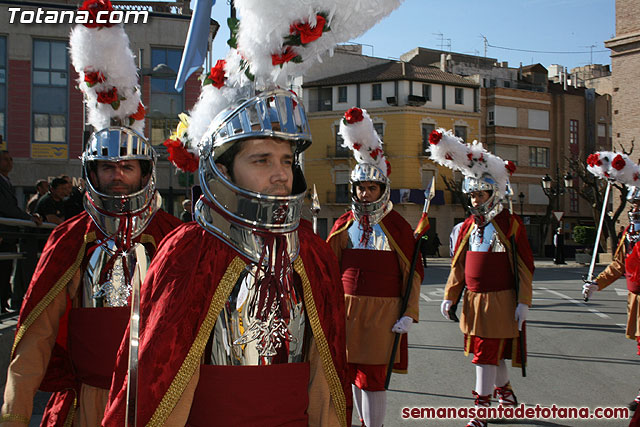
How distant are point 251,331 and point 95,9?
2625 mm

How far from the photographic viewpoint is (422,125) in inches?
1852

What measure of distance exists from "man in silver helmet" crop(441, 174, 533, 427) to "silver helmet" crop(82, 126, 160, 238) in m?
3.79

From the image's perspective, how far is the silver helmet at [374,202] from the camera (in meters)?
6.05

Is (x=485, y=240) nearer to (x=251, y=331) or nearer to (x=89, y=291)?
(x=89, y=291)

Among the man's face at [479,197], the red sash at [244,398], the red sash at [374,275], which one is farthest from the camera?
the man's face at [479,197]

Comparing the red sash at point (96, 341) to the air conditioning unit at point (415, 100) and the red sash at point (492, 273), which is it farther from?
the air conditioning unit at point (415, 100)

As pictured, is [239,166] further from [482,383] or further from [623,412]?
[623,412]

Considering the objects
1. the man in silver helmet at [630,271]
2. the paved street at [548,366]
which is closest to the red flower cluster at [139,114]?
the paved street at [548,366]

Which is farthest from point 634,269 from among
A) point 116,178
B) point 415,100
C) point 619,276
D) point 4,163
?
point 415,100

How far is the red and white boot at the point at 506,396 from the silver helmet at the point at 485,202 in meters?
1.66

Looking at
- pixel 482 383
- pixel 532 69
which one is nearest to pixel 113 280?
pixel 482 383

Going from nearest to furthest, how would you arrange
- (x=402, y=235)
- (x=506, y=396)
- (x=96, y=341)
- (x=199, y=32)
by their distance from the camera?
(x=96, y=341), (x=199, y=32), (x=402, y=235), (x=506, y=396)

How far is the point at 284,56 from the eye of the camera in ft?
8.00

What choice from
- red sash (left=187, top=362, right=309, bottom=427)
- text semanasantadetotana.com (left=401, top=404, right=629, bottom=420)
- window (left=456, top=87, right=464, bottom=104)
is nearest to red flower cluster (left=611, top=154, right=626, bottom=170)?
text semanasantadetotana.com (left=401, top=404, right=629, bottom=420)
